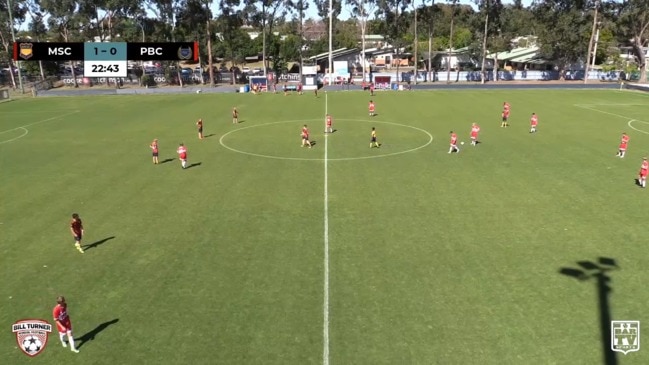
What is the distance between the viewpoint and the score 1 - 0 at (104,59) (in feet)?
194

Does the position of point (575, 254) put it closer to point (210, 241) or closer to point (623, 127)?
point (210, 241)

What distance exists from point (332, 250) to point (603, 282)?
8755mm

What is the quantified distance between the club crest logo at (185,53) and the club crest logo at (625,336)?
185ft

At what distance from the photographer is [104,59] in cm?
6056

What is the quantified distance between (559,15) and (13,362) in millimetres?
99038

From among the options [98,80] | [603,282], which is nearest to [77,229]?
[603,282]

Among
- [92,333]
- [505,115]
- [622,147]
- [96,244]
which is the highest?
[505,115]

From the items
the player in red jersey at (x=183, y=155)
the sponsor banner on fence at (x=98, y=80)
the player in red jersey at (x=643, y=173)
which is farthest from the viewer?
the sponsor banner on fence at (x=98, y=80)

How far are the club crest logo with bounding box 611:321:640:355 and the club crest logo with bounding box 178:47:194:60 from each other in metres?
56.4

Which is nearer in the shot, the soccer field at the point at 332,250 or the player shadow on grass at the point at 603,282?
Result: the player shadow on grass at the point at 603,282

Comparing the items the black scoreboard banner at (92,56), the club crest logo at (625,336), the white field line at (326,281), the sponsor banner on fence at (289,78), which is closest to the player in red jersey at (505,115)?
the white field line at (326,281)
